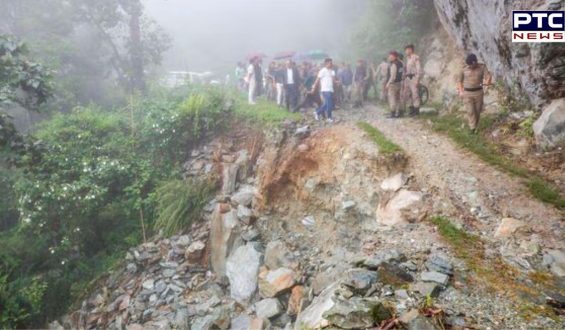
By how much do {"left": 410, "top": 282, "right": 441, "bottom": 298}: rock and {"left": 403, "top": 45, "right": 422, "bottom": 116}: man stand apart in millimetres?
7184

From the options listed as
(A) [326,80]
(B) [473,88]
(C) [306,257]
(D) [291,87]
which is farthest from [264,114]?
(B) [473,88]

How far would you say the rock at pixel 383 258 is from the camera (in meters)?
5.09

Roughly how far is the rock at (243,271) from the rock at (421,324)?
3.97 meters

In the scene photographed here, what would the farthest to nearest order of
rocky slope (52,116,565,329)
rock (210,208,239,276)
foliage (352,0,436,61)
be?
foliage (352,0,436,61) < rock (210,208,239,276) < rocky slope (52,116,565,329)

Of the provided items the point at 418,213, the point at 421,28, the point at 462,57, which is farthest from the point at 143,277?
the point at 421,28

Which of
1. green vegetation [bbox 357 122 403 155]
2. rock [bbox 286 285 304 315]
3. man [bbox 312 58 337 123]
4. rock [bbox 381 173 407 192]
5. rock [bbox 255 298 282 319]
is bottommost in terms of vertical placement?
rock [bbox 255 298 282 319]

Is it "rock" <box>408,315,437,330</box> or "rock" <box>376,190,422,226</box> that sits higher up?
"rock" <box>376,190,422,226</box>

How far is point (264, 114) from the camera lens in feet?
37.2

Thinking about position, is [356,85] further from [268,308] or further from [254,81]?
[268,308]

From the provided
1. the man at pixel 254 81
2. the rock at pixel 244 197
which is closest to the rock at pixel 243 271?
the rock at pixel 244 197

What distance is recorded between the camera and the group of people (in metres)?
8.57

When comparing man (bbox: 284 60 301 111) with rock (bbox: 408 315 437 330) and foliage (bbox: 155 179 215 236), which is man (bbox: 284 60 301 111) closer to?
foliage (bbox: 155 179 215 236)

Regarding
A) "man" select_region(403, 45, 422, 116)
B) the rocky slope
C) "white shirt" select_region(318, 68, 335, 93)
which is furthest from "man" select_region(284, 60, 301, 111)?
"man" select_region(403, 45, 422, 116)

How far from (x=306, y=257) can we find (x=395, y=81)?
19.7ft
